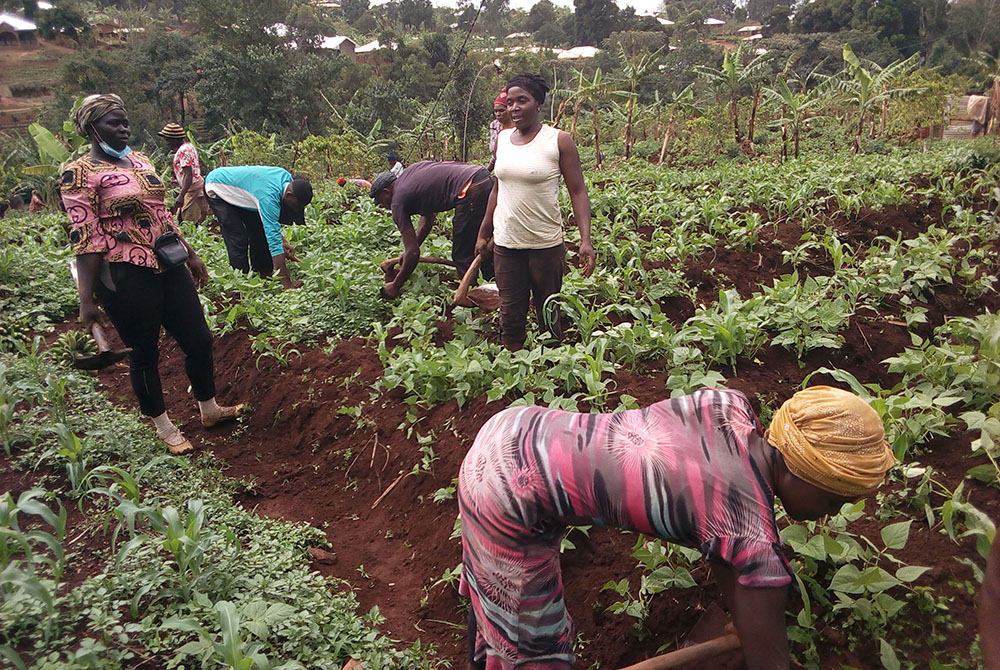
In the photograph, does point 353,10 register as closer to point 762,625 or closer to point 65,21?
point 65,21

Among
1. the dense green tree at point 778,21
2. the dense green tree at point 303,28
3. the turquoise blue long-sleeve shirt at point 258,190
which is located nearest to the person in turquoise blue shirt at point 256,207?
the turquoise blue long-sleeve shirt at point 258,190

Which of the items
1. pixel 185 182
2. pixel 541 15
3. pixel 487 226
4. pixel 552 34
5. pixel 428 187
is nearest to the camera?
pixel 487 226

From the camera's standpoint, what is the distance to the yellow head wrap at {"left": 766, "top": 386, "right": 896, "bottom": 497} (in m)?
1.42

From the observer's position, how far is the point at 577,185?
3.61m

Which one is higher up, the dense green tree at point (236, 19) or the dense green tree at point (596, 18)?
the dense green tree at point (596, 18)

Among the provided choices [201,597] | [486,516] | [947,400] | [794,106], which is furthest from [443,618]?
[794,106]

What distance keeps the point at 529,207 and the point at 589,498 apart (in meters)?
2.25

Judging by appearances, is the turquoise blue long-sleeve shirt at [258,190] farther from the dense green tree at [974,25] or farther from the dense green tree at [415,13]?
the dense green tree at [415,13]

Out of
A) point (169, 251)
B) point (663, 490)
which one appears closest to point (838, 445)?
point (663, 490)

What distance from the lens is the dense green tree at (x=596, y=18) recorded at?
44781 mm

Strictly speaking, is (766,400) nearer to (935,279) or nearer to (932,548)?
(932,548)

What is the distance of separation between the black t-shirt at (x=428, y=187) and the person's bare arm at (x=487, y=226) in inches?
22.3

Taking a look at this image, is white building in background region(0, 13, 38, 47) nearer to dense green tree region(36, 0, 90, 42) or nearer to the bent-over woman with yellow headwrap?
dense green tree region(36, 0, 90, 42)

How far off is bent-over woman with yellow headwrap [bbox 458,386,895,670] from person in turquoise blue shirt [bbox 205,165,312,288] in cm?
410
